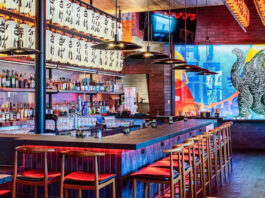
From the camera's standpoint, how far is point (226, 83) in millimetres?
11227

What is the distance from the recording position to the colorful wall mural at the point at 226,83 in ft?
36.3

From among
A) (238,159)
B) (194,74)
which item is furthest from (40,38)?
(194,74)

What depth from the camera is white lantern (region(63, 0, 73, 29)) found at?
633cm

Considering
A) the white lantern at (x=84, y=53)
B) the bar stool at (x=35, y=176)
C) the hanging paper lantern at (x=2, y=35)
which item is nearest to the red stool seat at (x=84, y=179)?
the bar stool at (x=35, y=176)

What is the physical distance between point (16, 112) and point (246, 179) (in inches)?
179

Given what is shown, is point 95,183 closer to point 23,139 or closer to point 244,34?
point 23,139

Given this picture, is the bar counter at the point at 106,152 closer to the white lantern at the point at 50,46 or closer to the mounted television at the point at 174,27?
the white lantern at the point at 50,46

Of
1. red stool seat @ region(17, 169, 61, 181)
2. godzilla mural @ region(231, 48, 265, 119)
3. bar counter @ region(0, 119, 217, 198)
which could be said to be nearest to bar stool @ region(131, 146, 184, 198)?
bar counter @ region(0, 119, 217, 198)

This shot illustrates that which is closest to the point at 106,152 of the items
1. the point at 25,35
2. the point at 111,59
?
the point at 25,35

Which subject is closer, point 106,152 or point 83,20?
point 106,152

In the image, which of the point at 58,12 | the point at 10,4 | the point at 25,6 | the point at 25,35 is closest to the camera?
the point at 10,4

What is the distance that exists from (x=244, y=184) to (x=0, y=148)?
13.7ft

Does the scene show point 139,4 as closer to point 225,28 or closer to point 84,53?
point 225,28

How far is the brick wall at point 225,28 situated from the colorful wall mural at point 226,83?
29 cm
